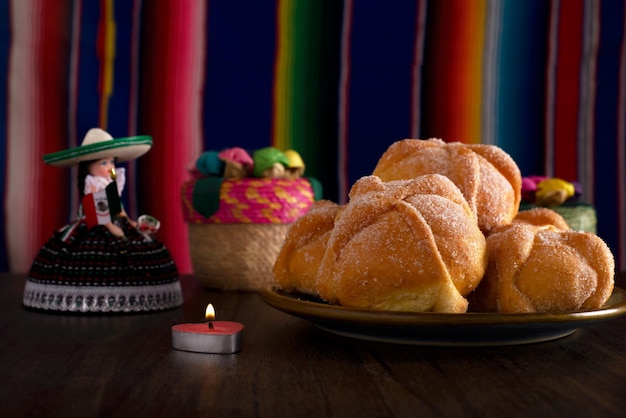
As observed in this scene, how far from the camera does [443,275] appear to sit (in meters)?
0.58

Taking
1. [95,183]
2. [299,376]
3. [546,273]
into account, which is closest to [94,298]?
[95,183]

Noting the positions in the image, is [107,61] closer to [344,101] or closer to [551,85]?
[344,101]

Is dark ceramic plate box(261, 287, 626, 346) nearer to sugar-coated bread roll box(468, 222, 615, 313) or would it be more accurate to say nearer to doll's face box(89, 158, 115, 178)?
sugar-coated bread roll box(468, 222, 615, 313)

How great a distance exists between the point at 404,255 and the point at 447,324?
0.23 ft

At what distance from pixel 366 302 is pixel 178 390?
0.19 metres

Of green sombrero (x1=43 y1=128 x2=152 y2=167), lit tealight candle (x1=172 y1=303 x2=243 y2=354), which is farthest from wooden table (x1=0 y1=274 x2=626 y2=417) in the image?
green sombrero (x1=43 y1=128 x2=152 y2=167)

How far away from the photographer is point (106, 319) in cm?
80

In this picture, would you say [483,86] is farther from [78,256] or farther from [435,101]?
[78,256]

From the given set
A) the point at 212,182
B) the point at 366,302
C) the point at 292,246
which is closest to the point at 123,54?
the point at 212,182

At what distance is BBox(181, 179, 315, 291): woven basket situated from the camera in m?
1.08

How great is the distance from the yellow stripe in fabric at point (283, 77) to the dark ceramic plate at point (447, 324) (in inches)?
34.2

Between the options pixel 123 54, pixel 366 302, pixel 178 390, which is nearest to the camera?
pixel 178 390

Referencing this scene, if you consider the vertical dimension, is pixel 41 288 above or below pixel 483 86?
below

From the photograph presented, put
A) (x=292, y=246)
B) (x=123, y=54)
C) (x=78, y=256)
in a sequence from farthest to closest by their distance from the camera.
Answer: (x=123, y=54)
(x=78, y=256)
(x=292, y=246)
